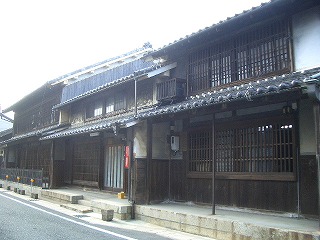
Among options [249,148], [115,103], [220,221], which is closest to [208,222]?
[220,221]

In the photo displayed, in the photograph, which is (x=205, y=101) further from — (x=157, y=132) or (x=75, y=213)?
(x=75, y=213)

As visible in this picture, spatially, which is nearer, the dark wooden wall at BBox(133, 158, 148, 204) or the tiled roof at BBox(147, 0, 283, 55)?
the tiled roof at BBox(147, 0, 283, 55)

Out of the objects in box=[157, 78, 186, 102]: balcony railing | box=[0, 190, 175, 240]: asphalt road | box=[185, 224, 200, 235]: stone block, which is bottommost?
box=[0, 190, 175, 240]: asphalt road

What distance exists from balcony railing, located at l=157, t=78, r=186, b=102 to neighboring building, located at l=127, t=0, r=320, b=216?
98mm

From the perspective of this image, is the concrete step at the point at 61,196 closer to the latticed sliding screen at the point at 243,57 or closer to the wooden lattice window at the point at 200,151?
the wooden lattice window at the point at 200,151

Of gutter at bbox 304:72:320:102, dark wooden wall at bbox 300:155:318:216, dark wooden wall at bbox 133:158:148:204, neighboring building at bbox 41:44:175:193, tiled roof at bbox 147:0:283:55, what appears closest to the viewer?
gutter at bbox 304:72:320:102

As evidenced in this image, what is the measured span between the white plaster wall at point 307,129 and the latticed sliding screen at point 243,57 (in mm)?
1387

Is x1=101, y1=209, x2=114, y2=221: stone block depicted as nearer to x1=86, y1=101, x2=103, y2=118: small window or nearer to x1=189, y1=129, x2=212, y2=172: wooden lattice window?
x1=189, y1=129, x2=212, y2=172: wooden lattice window

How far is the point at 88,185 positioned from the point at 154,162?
7.52 meters

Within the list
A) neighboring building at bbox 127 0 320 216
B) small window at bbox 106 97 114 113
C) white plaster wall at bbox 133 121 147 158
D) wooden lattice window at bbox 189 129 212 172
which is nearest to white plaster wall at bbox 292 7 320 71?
neighboring building at bbox 127 0 320 216

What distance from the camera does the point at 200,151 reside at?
12195 mm

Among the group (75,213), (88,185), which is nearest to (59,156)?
(88,185)

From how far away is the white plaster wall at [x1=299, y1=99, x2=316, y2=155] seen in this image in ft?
29.5

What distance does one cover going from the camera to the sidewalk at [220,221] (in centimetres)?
758
